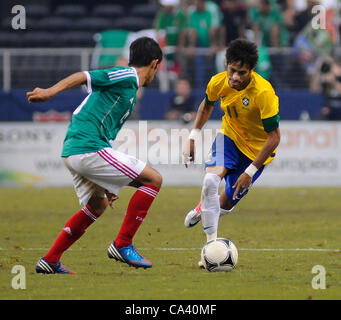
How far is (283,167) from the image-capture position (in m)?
18.1

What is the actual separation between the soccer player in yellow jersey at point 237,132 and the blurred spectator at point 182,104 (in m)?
9.38

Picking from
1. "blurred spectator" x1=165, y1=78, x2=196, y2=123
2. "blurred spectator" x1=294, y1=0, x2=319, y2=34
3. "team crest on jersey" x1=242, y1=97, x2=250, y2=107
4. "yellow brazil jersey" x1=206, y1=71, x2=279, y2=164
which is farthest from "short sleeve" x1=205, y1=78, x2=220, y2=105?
"blurred spectator" x1=294, y1=0, x2=319, y2=34

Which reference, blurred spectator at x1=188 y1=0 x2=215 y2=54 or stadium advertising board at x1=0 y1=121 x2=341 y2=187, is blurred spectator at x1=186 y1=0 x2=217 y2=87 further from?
stadium advertising board at x1=0 y1=121 x2=341 y2=187

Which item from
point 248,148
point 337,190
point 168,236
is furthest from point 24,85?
point 248,148

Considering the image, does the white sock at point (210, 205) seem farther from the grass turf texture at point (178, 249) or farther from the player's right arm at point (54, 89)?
the player's right arm at point (54, 89)

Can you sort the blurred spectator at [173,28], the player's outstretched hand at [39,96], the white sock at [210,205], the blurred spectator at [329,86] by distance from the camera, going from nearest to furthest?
the player's outstretched hand at [39,96], the white sock at [210,205], the blurred spectator at [329,86], the blurred spectator at [173,28]

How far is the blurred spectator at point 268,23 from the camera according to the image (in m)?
19.8

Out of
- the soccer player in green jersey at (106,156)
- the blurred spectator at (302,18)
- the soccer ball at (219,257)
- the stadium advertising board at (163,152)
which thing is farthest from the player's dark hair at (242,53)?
the blurred spectator at (302,18)

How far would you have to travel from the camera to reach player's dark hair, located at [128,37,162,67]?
25.0ft

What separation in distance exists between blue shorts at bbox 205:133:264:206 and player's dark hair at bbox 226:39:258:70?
1095mm

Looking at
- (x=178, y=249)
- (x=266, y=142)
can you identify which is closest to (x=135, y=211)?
(x=266, y=142)

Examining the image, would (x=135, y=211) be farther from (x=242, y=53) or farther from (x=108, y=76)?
(x=242, y=53)

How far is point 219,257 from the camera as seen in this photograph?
771 centimetres

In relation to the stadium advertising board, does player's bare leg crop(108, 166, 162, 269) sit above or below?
below
